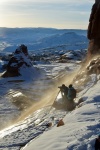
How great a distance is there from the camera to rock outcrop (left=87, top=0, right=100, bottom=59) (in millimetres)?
47750

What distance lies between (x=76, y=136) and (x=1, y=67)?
221ft

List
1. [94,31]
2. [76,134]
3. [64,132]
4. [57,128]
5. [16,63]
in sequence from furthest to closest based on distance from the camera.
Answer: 1. [16,63]
2. [94,31]
3. [57,128]
4. [64,132]
5. [76,134]

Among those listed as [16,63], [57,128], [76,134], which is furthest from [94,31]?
[76,134]

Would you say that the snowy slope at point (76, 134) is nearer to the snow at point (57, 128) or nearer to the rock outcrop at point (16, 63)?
the snow at point (57, 128)

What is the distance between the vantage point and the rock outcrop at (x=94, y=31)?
47750mm

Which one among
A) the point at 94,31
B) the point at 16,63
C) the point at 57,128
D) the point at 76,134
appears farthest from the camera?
the point at 16,63

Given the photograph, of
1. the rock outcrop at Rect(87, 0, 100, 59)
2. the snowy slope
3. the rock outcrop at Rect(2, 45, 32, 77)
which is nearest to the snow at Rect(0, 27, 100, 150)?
the snowy slope

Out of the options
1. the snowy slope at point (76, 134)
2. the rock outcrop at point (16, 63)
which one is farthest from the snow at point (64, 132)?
the rock outcrop at point (16, 63)

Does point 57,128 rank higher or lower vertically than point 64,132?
lower

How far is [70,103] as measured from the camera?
80.5ft

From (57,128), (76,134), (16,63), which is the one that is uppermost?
(16,63)

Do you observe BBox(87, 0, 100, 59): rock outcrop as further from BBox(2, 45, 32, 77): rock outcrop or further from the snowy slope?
the snowy slope

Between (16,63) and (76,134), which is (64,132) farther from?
(16,63)

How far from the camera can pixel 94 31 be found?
48.7 metres
